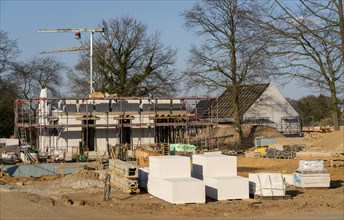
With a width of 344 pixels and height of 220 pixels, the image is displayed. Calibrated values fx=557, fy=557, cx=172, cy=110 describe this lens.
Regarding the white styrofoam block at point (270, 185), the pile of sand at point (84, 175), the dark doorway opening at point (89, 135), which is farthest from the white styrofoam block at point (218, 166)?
the dark doorway opening at point (89, 135)

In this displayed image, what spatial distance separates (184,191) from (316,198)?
16.5 ft

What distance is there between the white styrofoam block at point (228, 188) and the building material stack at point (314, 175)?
3700 mm

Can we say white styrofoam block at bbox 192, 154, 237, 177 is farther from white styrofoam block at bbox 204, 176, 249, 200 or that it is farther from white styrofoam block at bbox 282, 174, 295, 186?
white styrofoam block at bbox 282, 174, 295, 186

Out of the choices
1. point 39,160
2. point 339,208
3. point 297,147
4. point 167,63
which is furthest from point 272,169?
point 167,63

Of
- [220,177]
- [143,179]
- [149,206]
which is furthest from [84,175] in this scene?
[149,206]

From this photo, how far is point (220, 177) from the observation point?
19.9 metres

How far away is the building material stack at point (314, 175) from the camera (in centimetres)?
2202

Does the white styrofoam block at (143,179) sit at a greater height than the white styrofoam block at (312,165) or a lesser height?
→ lesser

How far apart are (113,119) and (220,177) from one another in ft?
65.4

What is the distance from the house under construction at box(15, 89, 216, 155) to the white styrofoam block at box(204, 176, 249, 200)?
18448mm

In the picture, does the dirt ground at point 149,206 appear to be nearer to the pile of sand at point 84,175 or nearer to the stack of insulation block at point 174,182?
the stack of insulation block at point 174,182

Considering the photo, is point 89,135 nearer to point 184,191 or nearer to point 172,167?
point 172,167

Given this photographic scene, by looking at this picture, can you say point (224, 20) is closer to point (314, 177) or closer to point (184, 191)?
point (314, 177)

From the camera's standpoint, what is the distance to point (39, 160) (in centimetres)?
3475
